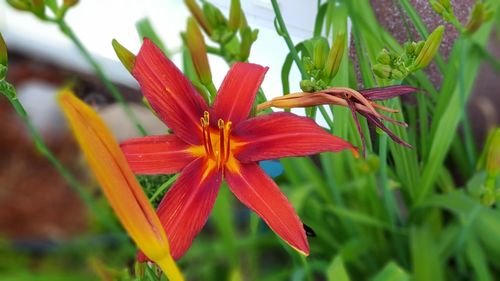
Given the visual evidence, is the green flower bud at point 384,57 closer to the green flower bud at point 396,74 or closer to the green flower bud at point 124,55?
the green flower bud at point 396,74

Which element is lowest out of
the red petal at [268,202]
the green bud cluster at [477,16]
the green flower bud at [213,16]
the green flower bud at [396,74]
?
the red petal at [268,202]

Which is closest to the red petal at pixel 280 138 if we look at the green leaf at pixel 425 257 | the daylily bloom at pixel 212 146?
the daylily bloom at pixel 212 146

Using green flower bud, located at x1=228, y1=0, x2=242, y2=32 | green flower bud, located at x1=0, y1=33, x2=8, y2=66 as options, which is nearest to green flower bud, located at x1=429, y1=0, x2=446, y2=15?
green flower bud, located at x1=228, y1=0, x2=242, y2=32

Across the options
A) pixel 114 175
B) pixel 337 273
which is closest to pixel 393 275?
pixel 337 273

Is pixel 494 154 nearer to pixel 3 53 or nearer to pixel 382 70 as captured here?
pixel 382 70

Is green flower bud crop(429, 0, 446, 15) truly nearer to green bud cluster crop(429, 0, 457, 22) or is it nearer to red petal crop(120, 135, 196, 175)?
green bud cluster crop(429, 0, 457, 22)

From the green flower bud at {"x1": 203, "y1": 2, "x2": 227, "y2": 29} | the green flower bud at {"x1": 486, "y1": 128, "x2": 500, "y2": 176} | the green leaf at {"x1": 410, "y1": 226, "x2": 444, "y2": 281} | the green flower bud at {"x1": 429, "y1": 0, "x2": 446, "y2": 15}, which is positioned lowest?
the green leaf at {"x1": 410, "y1": 226, "x2": 444, "y2": 281}

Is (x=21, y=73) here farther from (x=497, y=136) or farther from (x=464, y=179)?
(x=497, y=136)

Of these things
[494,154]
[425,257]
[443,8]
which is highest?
[443,8]
